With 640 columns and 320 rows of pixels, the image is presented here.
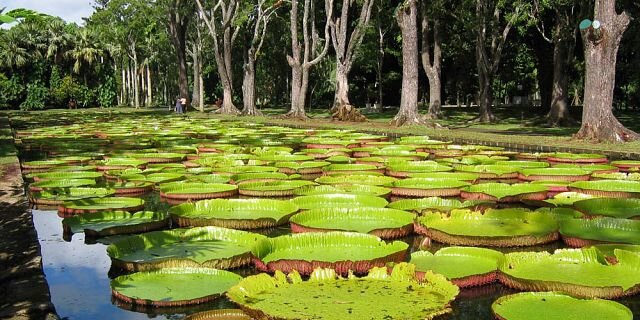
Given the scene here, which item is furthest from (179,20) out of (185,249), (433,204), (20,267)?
(20,267)

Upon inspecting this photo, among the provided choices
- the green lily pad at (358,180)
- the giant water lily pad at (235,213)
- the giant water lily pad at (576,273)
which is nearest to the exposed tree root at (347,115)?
the green lily pad at (358,180)

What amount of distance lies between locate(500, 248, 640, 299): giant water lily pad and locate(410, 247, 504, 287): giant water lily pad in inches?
4.2

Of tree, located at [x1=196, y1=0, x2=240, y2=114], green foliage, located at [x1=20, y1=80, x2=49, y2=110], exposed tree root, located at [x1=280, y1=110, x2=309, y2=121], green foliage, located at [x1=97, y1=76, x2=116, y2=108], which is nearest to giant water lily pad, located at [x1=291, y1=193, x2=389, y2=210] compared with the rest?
exposed tree root, located at [x1=280, y1=110, x2=309, y2=121]

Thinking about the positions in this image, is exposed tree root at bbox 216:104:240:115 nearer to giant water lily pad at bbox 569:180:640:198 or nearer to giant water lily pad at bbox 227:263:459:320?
giant water lily pad at bbox 569:180:640:198

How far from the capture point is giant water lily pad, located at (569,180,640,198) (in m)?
7.30

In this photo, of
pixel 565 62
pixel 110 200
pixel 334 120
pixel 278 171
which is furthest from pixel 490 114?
pixel 110 200

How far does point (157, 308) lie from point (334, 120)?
21.7m

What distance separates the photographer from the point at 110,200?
7.06 metres

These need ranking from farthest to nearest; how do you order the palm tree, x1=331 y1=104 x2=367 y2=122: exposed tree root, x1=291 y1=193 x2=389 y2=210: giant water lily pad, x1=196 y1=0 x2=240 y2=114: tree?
the palm tree, x1=196 y1=0 x2=240 y2=114: tree, x1=331 y1=104 x2=367 y2=122: exposed tree root, x1=291 y1=193 x2=389 y2=210: giant water lily pad

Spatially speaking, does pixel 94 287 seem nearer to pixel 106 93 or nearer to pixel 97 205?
pixel 97 205

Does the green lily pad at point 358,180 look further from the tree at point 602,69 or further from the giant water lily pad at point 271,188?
the tree at point 602,69

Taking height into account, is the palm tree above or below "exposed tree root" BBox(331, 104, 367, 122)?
above

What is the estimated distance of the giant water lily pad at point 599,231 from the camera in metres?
5.11

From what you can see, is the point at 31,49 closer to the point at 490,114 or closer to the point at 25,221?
the point at 490,114
